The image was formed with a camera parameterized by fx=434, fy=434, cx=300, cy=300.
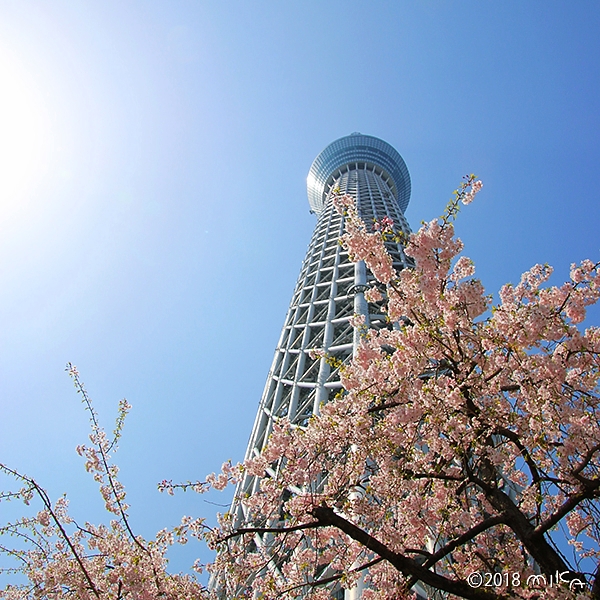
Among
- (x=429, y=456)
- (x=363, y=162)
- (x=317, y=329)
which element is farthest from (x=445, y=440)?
(x=363, y=162)

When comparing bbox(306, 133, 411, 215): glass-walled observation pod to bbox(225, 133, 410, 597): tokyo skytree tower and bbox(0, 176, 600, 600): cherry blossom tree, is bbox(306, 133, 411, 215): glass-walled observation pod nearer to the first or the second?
bbox(225, 133, 410, 597): tokyo skytree tower

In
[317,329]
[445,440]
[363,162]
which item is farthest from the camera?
[363,162]

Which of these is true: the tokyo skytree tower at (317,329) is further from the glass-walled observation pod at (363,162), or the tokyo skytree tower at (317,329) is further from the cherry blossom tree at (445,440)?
the glass-walled observation pod at (363,162)

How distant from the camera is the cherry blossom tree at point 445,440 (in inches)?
186

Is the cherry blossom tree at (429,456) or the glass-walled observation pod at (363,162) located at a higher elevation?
the glass-walled observation pod at (363,162)

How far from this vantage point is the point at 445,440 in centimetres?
566

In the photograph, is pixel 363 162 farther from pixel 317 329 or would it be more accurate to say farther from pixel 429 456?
pixel 429 456

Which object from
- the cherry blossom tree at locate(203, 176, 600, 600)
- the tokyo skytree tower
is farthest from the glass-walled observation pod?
the cherry blossom tree at locate(203, 176, 600, 600)

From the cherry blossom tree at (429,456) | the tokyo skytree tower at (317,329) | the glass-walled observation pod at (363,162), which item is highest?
the glass-walled observation pod at (363,162)

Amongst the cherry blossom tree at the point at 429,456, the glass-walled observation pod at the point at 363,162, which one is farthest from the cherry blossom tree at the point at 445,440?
the glass-walled observation pod at the point at 363,162

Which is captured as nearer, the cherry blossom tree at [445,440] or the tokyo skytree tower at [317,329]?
the cherry blossom tree at [445,440]

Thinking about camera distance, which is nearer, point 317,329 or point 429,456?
point 429,456

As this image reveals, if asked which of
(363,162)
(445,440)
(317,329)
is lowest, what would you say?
(445,440)

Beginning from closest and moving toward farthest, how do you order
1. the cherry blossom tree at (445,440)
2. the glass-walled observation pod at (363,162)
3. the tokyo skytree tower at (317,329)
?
the cherry blossom tree at (445,440)
the tokyo skytree tower at (317,329)
the glass-walled observation pod at (363,162)
